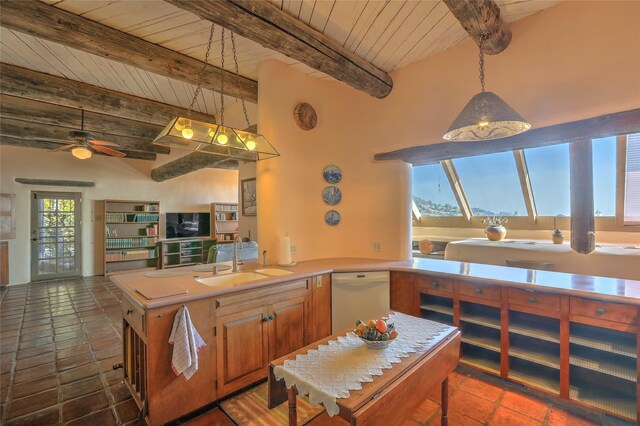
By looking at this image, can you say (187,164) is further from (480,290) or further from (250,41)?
(480,290)

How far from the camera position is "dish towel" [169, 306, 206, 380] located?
1775mm

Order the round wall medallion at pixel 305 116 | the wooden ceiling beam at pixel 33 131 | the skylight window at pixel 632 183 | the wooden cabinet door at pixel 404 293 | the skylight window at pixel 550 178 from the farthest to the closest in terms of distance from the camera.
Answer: the wooden ceiling beam at pixel 33 131, the skylight window at pixel 550 178, the skylight window at pixel 632 183, the round wall medallion at pixel 305 116, the wooden cabinet door at pixel 404 293

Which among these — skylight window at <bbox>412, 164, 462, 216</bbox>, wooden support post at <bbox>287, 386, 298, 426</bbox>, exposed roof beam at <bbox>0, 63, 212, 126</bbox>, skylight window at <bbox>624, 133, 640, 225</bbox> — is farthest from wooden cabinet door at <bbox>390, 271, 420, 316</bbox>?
exposed roof beam at <bbox>0, 63, 212, 126</bbox>

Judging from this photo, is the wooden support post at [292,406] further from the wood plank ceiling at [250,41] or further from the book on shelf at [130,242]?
the book on shelf at [130,242]

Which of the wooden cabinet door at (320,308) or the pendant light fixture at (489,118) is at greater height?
the pendant light fixture at (489,118)

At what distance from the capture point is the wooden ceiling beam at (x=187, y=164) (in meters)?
4.93

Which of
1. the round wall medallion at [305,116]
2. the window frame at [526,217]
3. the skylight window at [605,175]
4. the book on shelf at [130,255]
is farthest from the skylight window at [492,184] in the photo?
the book on shelf at [130,255]

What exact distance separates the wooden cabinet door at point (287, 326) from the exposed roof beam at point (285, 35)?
6.87 ft

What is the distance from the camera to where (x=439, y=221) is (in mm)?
6551

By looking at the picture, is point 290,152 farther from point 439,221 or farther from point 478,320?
point 439,221

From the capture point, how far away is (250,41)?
2.58 m

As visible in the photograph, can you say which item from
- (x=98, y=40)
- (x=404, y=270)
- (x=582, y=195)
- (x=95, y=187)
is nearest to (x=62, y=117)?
(x=98, y=40)

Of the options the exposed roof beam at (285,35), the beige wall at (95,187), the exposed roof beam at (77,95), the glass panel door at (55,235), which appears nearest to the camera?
the exposed roof beam at (285,35)

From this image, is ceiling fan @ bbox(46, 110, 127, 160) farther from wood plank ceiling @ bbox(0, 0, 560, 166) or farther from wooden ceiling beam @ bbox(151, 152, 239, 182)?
wooden ceiling beam @ bbox(151, 152, 239, 182)
